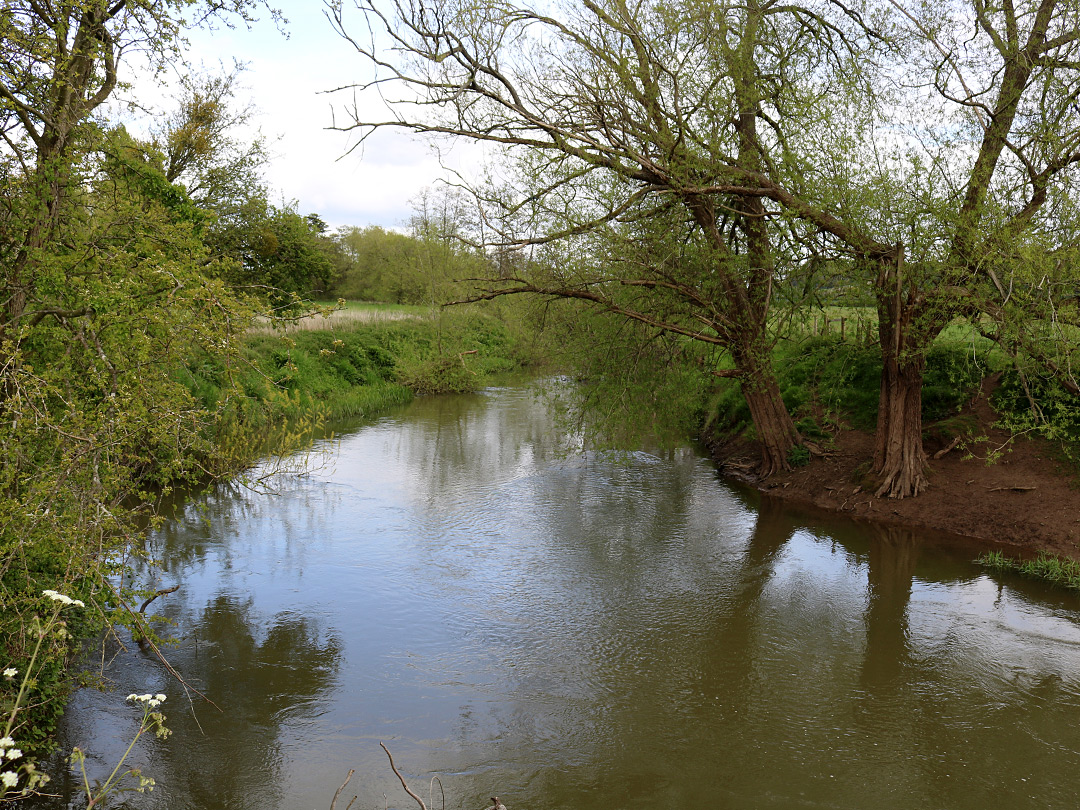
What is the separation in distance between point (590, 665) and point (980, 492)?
738 cm

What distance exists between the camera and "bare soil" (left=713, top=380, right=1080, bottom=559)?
34.7 feet

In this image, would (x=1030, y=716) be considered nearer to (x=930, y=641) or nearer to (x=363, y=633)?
(x=930, y=641)

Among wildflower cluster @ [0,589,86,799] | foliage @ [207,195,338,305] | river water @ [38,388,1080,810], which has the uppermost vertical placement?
foliage @ [207,195,338,305]

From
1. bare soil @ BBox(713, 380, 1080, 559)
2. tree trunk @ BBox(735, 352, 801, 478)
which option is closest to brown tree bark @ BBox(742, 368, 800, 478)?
tree trunk @ BBox(735, 352, 801, 478)

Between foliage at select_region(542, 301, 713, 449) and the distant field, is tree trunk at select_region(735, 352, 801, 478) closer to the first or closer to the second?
foliage at select_region(542, 301, 713, 449)

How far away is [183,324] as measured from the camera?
5.76 m

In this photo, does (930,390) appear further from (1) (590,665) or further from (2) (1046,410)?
(1) (590,665)

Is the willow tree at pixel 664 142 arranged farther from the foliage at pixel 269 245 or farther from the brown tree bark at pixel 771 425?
the foliage at pixel 269 245

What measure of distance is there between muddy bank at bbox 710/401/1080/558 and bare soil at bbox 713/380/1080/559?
0.04ft

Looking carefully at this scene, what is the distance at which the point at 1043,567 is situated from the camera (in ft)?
31.7

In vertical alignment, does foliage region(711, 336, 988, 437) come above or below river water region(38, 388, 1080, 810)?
above

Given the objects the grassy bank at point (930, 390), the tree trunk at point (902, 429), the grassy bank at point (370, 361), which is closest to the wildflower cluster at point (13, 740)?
the grassy bank at point (930, 390)

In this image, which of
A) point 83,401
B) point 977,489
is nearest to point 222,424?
point 83,401

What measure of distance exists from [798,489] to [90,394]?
35.3 feet
